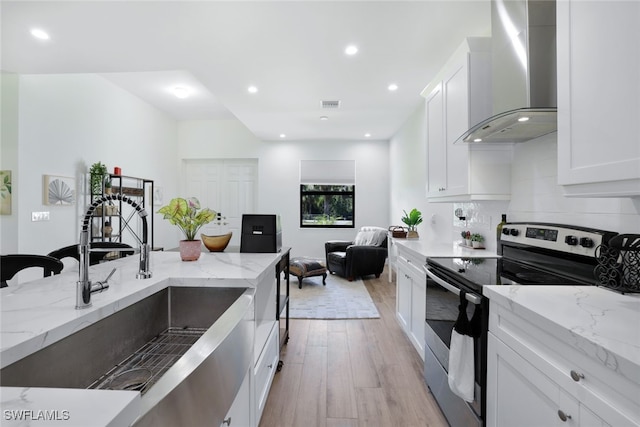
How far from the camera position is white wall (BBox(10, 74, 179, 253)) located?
3275 mm

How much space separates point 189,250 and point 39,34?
2.50 meters

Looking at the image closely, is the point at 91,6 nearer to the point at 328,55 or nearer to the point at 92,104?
the point at 328,55

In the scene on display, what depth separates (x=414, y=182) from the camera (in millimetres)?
4711

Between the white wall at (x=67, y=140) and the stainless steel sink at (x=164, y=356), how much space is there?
8.82 feet

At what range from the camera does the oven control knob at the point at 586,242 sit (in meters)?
1.42

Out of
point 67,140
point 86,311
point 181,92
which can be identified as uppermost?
point 181,92

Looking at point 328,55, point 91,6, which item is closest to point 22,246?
point 91,6

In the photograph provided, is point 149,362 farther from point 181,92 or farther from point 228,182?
point 228,182

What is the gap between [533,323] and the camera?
979 mm

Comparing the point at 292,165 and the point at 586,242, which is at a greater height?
the point at 292,165

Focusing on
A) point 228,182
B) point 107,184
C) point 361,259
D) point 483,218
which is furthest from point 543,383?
point 228,182

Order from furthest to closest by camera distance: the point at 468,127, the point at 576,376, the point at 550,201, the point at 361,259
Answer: the point at 361,259 → the point at 468,127 → the point at 550,201 → the point at 576,376

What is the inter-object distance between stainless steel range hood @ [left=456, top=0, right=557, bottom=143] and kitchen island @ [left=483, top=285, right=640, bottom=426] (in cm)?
94

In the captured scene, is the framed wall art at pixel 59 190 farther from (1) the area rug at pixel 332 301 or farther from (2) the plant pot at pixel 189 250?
(1) the area rug at pixel 332 301
